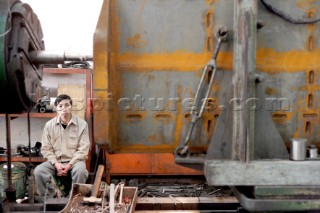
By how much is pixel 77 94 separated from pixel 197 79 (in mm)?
2796

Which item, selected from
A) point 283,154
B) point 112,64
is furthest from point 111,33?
point 283,154

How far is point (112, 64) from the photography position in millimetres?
1354

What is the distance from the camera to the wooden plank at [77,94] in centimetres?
389

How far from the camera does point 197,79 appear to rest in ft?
4.51

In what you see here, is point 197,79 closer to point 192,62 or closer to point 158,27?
point 192,62

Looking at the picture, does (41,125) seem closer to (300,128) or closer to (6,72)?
(6,72)

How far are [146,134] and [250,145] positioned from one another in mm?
446

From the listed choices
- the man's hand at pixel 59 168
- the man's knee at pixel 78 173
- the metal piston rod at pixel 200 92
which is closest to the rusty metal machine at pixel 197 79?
the metal piston rod at pixel 200 92

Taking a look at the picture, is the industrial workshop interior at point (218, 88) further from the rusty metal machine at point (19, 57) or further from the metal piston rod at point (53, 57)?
the metal piston rod at point (53, 57)

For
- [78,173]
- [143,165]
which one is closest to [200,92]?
[78,173]

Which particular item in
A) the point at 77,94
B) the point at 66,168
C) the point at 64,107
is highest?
the point at 77,94

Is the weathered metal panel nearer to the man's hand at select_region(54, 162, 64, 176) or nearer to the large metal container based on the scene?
the large metal container

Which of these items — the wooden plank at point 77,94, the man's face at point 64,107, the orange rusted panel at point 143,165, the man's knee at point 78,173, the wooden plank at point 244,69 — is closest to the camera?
the wooden plank at point 244,69

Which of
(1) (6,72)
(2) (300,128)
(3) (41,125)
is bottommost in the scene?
(3) (41,125)
